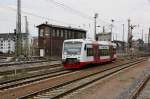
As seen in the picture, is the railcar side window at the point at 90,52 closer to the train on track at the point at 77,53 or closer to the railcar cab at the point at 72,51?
the train on track at the point at 77,53

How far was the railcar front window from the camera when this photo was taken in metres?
30.2

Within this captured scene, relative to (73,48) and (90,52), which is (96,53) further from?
(73,48)

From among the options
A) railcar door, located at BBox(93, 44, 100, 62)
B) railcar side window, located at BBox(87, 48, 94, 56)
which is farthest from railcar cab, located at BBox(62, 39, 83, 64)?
railcar door, located at BBox(93, 44, 100, 62)

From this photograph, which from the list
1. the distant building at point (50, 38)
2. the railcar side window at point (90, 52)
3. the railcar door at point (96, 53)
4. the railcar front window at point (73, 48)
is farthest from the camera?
the distant building at point (50, 38)

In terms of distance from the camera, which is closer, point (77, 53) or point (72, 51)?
point (77, 53)

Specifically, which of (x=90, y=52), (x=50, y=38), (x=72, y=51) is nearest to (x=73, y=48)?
(x=72, y=51)

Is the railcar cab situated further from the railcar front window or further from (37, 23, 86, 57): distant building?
(37, 23, 86, 57): distant building

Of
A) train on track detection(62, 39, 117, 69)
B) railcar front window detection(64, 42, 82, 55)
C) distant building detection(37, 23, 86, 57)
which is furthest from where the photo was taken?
distant building detection(37, 23, 86, 57)

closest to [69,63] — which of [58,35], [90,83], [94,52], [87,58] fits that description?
[87,58]

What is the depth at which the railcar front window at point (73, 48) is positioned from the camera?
1189 inches

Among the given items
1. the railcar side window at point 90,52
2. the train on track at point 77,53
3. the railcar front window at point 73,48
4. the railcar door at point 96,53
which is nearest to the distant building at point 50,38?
the railcar door at point 96,53

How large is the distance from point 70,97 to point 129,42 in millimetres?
63540

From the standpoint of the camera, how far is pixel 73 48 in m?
30.5

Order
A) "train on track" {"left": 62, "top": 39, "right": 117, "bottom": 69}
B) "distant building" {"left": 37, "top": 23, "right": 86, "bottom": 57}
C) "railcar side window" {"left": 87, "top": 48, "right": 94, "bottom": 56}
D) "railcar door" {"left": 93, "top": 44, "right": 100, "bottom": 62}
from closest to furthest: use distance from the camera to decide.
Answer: "train on track" {"left": 62, "top": 39, "right": 117, "bottom": 69} → "railcar side window" {"left": 87, "top": 48, "right": 94, "bottom": 56} → "railcar door" {"left": 93, "top": 44, "right": 100, "bottom": 62} → "distant building" {"left": 37, "top": 23, "right": 86, "bottom": 57}
